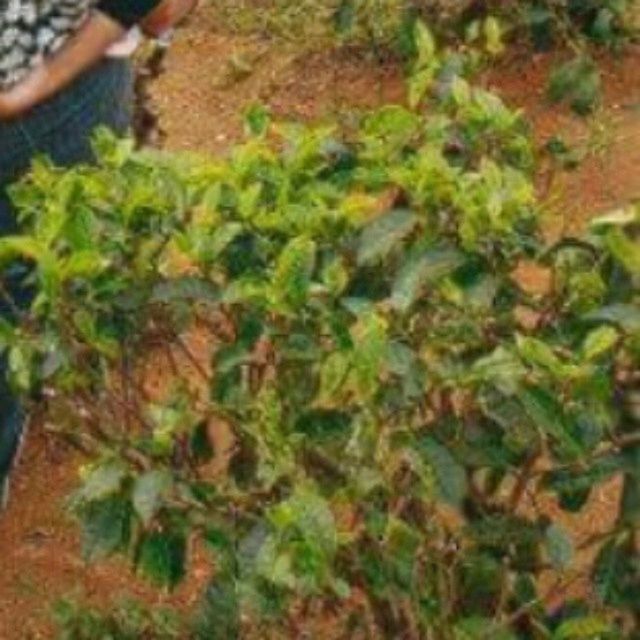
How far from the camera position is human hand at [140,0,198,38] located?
9.09 ft

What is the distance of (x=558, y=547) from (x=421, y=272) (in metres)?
0.42

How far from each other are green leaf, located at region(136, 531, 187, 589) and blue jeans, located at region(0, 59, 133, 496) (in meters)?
0.76

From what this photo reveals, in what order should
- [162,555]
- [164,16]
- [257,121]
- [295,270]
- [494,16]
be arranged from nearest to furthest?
[295,270], [162,555], [257,121], [164,16], [494,16]

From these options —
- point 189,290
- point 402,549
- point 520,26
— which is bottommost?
point 520,26

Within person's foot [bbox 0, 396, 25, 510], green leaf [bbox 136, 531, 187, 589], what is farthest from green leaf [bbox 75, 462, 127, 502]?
person's foot [bbox 0, 396, 25, 510]

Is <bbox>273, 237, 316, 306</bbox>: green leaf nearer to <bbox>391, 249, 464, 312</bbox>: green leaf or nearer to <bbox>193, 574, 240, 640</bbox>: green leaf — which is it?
<bbox>391, 249, 464, 312</bbox>: green leaf

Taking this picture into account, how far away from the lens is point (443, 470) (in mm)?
1945

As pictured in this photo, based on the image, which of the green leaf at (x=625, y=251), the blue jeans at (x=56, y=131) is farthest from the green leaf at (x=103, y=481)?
the blue jeans at (x=56, y=131)

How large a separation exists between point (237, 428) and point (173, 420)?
0.11 meters

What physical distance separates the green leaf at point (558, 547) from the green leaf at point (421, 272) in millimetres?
387

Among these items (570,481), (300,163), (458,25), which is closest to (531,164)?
(300,163)

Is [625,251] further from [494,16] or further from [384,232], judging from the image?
Result: [494,16]

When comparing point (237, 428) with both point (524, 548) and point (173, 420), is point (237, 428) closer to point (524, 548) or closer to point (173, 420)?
point (173, 420)

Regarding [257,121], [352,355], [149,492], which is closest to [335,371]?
[352,355]
